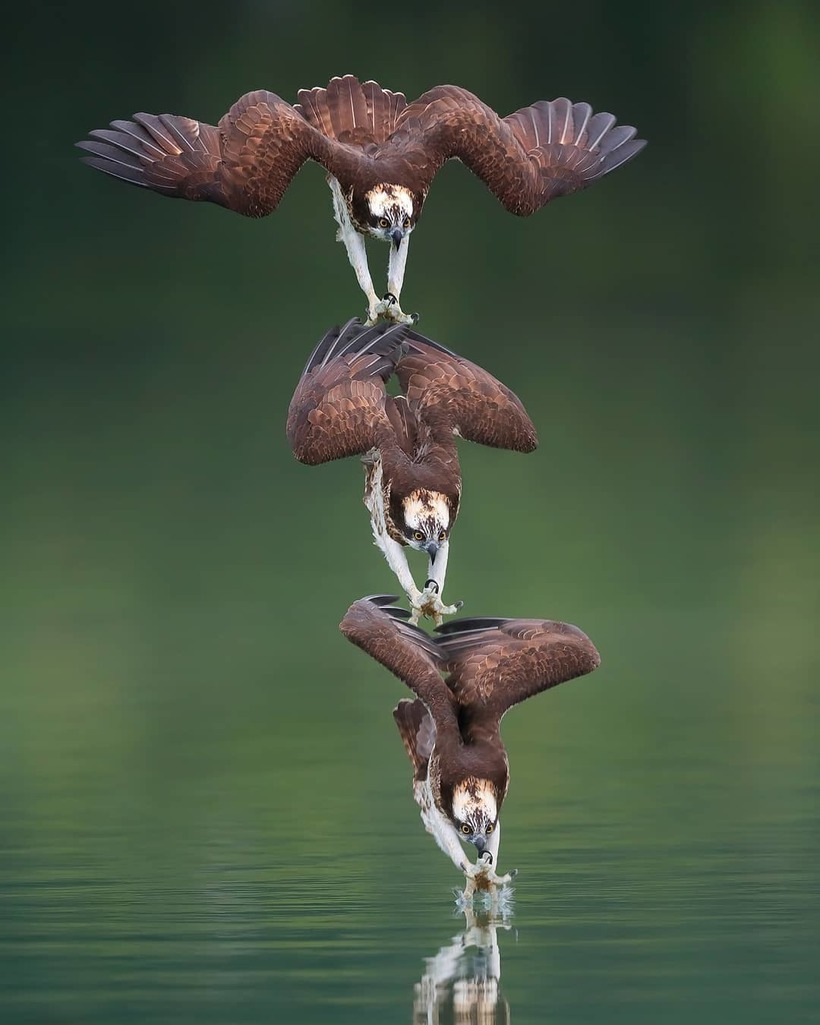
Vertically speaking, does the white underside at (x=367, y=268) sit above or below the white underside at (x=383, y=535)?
above

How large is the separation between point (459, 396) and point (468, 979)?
9.28ft

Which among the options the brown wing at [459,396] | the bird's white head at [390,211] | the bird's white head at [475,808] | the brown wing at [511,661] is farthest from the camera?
the brown wing at [459,396]

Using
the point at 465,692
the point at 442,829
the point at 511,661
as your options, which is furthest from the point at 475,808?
the point at 511,661

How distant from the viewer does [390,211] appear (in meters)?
13.9

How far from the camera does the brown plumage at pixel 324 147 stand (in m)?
14.0

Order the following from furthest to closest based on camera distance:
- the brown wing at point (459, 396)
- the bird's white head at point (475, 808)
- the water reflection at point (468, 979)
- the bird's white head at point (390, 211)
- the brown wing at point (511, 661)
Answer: the brown wing at point (459, 396) < the bird's white head at point (390, 211) < the brown wing at point (511, 661) < the bird's white head at point (475, 808) < the water reflection at point (468, 979)

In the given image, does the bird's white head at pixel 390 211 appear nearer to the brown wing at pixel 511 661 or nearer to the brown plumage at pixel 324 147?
the brown plumage at pixel 324 147

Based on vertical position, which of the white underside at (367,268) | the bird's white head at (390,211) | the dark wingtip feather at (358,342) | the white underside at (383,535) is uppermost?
the bird's white head at (390,211)

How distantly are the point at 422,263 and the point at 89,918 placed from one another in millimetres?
21008

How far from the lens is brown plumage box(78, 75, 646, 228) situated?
14000 millimetres

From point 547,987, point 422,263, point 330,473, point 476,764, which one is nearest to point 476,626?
point 476,764

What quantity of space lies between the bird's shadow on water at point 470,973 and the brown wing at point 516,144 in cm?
343

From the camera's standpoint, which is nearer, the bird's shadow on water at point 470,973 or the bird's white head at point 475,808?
the bird's shadow on water at point 470,973

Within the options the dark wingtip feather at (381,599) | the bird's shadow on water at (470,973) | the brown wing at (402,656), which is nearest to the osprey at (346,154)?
the dark wingtip feather at (381,599)
